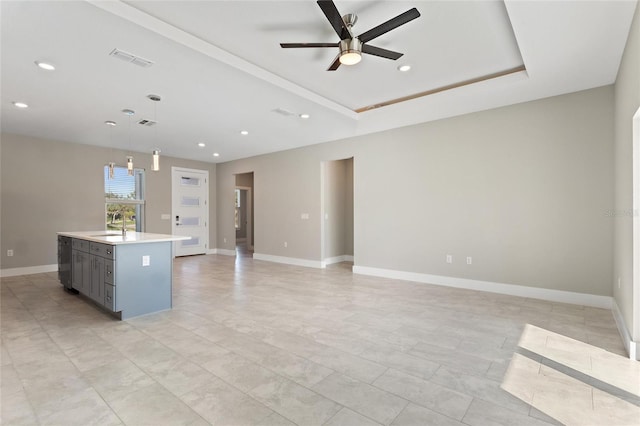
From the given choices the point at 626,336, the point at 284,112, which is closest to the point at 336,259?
the point at 284,112

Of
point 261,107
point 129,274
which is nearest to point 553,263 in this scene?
point 261,107

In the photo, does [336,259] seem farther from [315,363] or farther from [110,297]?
[315,363]

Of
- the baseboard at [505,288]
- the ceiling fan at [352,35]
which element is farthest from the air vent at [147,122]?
the baseboard at [505,288]

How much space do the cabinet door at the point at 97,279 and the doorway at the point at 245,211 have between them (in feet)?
23.6

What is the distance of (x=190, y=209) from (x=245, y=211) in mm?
3924

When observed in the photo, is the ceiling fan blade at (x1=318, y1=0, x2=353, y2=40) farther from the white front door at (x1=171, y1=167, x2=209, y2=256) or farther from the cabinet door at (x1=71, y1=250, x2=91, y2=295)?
the white front door at (x1=171, y1=167, x2=209, y2=256)

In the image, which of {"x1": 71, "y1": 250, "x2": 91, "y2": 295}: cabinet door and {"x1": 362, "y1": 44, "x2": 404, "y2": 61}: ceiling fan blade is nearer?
{"x1": 362, "y1": 44, "x2": 404, "y2": 61}: ceiling fan blade

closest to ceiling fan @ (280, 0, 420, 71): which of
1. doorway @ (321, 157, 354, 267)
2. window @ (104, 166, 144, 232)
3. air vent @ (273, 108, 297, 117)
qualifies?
air vent @ (273, 108, 297, 117)

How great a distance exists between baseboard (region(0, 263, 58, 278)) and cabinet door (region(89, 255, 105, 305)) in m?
3.68

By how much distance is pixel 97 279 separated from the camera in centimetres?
383

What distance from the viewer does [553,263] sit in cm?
422

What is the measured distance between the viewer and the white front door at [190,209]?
8.60m

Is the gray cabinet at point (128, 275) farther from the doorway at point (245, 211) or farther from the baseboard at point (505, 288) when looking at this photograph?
the doorway at point (245, 211)

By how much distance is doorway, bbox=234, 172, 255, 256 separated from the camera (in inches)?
449
